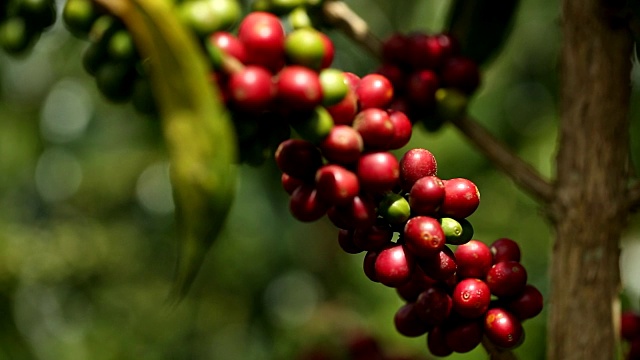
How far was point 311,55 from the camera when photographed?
2.43 ft

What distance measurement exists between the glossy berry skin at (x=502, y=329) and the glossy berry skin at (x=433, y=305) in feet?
0.13

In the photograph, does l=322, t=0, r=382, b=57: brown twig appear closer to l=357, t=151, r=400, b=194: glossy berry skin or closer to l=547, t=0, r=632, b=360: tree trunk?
l=547, t=0, r=632, b=360: tree trunk

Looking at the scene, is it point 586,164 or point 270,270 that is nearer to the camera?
point 586,164

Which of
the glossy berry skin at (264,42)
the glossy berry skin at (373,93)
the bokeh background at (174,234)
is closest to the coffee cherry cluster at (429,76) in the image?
the glossy berry skin at (373,93)

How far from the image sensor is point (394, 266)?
765 mm

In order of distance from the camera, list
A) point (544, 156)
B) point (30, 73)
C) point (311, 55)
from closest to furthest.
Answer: point (311, 55)
point (544, 156)
point (30, 73)

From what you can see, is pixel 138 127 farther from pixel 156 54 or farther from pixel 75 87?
pixel 156 54

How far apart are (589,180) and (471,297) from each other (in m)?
0.30

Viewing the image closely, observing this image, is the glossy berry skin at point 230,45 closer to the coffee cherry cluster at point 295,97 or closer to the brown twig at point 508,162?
the coffee cherry cluster at point 295,97

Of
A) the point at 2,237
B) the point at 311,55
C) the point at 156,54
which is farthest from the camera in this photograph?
the point at 2,237

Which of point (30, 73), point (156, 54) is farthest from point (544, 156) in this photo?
point (156, 54)

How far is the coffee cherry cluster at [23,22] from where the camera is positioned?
97 centimetres

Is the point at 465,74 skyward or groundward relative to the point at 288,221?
skyward

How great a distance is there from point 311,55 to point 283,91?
49 mm
